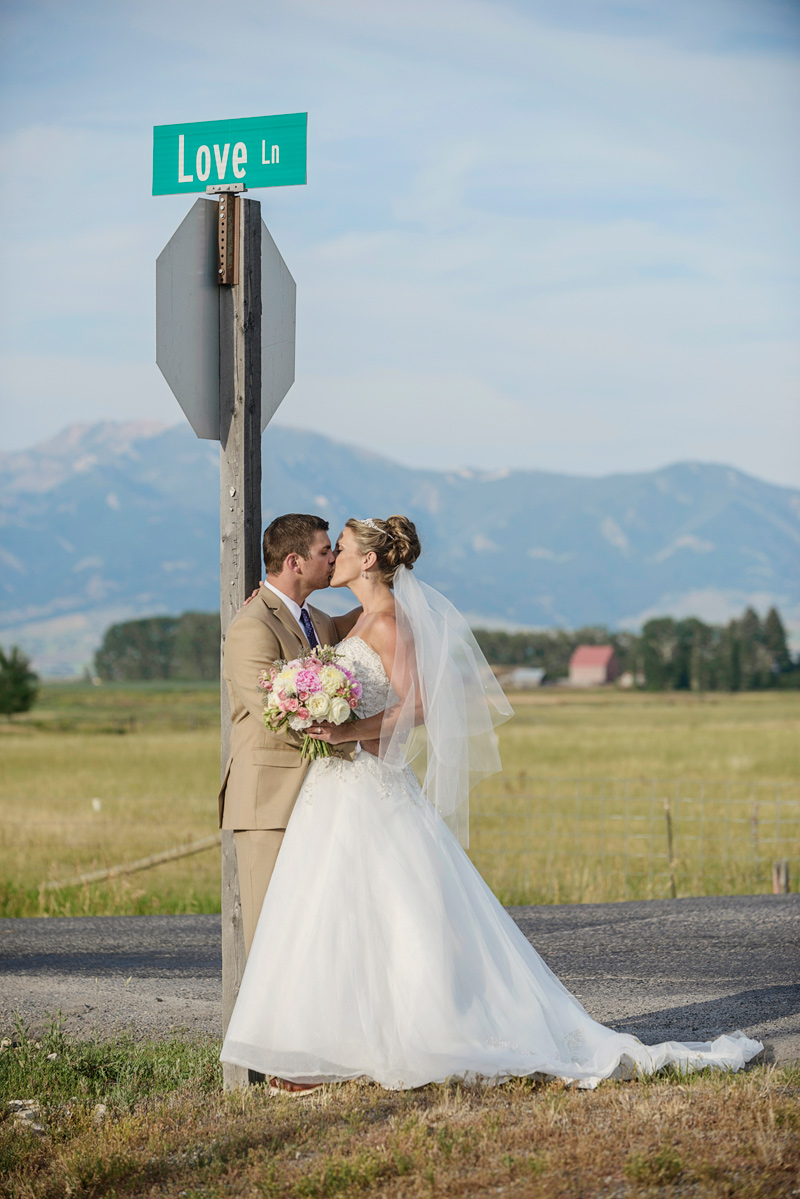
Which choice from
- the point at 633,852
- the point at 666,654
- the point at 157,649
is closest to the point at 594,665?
the point at 666,654

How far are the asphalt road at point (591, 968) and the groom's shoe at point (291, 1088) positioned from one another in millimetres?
1141

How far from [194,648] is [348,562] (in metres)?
136

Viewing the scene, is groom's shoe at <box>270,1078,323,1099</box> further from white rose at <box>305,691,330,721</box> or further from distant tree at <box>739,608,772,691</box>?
distant tree at <box>739,608,772,691</box>

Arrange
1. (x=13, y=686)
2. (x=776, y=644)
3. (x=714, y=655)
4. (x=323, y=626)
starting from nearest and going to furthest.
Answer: (x=323, y=626) → (x=13, y=686) → (x=714, y=655) → (x=776, y=644)

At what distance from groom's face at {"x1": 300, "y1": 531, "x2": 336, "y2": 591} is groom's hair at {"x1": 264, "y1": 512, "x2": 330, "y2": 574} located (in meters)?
0.02

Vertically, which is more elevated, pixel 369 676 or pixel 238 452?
pixel 238 452

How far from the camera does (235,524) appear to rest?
5.16 metres

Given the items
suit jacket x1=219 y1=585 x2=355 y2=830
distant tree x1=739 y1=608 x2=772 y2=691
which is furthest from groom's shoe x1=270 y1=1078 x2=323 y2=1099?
distant tree x1=739 y1=608 x2=772 y2=691

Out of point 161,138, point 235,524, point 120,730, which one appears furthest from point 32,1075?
point 120,730

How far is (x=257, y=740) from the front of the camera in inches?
199

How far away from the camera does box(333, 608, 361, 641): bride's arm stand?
5.72 metres

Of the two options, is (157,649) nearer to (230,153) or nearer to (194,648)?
(194,648)

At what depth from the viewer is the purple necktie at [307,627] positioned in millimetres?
5266

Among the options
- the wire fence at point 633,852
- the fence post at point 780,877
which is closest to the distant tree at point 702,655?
the wire fence at point 633,852
